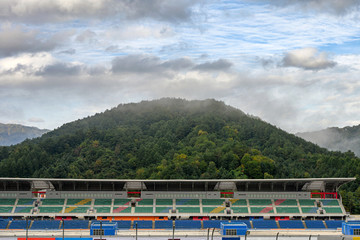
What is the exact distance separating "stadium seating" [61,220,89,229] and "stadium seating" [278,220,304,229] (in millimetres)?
29883

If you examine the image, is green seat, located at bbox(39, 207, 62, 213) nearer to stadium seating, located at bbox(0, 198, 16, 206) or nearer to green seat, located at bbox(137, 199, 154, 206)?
stadium seating, located at bbox(0, 198, 16, 206)

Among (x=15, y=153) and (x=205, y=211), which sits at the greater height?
(x=15, y=153)

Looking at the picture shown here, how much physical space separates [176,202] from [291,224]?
18.7m

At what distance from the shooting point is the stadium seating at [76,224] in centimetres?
7013

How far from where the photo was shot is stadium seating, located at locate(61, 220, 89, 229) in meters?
70.1

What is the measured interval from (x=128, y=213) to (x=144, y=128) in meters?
119

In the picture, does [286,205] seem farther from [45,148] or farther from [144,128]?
[144,128]

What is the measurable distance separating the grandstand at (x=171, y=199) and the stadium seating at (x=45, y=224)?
2622 mm

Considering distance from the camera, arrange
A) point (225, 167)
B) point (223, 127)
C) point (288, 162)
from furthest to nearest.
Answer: point (223, 127)
point (288, 162)
point (225, 167)

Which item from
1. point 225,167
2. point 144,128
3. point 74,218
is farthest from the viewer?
point 144,128

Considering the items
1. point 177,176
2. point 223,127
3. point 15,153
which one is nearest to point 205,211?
point 177,176

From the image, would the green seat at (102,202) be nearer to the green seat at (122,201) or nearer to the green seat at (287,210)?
the green seat at (122,201)

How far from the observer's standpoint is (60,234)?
6331cm

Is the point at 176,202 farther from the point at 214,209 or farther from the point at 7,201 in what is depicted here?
the point at 7,201
